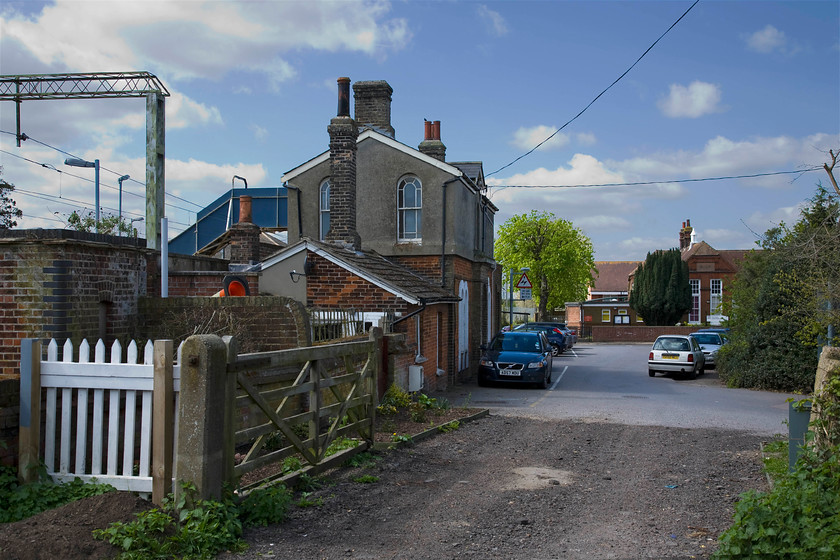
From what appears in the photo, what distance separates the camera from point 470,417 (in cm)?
1295

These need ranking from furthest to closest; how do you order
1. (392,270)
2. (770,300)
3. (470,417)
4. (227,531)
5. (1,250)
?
(770,300) → (392,270) → (470,417) → (1,250) → (227,531)

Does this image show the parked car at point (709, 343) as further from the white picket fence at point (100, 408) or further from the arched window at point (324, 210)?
the white picket fence at point (100, 408)

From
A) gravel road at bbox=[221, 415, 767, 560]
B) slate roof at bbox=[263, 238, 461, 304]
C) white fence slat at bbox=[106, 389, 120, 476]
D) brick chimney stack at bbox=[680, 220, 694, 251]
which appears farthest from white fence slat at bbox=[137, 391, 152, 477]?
brick chimney stack at bbox=[680, 220, 694, 251]

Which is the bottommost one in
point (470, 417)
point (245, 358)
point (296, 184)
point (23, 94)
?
point (470, 417)

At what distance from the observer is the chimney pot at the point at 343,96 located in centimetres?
1953

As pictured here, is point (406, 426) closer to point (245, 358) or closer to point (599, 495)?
point (599, 495)

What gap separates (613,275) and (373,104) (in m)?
74.5

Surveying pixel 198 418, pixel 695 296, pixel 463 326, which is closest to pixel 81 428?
pixel 198 418

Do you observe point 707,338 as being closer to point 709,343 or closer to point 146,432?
point 709,343

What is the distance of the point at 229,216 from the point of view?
1475 inches

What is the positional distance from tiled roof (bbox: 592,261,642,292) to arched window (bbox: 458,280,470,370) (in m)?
67.8

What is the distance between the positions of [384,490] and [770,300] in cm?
1740

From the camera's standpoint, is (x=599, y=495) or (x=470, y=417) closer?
(x=599, y=495)

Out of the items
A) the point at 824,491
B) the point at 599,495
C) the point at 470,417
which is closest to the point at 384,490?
the point at 599,495
